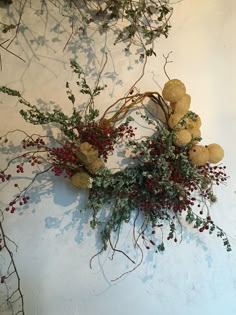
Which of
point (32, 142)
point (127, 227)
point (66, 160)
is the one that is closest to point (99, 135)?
point (66, 160)

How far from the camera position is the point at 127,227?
4.00ft

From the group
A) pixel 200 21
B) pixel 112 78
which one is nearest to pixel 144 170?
pixel 112 78

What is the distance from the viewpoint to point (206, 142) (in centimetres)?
127

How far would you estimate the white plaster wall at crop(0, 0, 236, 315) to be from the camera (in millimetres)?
1188

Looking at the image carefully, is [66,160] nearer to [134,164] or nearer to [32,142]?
[32,142]

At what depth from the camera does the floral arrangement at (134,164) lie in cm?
109

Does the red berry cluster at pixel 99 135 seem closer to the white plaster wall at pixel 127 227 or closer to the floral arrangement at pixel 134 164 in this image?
the floral arrangement at pixel 134 164

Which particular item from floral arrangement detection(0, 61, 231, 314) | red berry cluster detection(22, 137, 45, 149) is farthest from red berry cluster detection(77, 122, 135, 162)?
red berry cluster detection(22, 137, 45, 149)

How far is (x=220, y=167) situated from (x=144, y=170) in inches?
11.3

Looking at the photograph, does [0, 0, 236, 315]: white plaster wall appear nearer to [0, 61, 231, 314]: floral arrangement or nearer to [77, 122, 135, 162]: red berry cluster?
[0, 61, 231, 314]: floral arrangement

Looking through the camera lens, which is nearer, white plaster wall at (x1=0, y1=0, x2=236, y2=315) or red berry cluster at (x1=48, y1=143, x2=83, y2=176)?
red berry cluster at (x1=48, y1=143, x2=83, y2=176)

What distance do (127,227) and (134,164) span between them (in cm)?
24

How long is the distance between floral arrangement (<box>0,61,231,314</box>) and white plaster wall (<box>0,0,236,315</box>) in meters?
0.05

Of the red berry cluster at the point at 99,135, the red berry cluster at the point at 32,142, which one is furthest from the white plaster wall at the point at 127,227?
the red berry cluster at the point at 99,135
